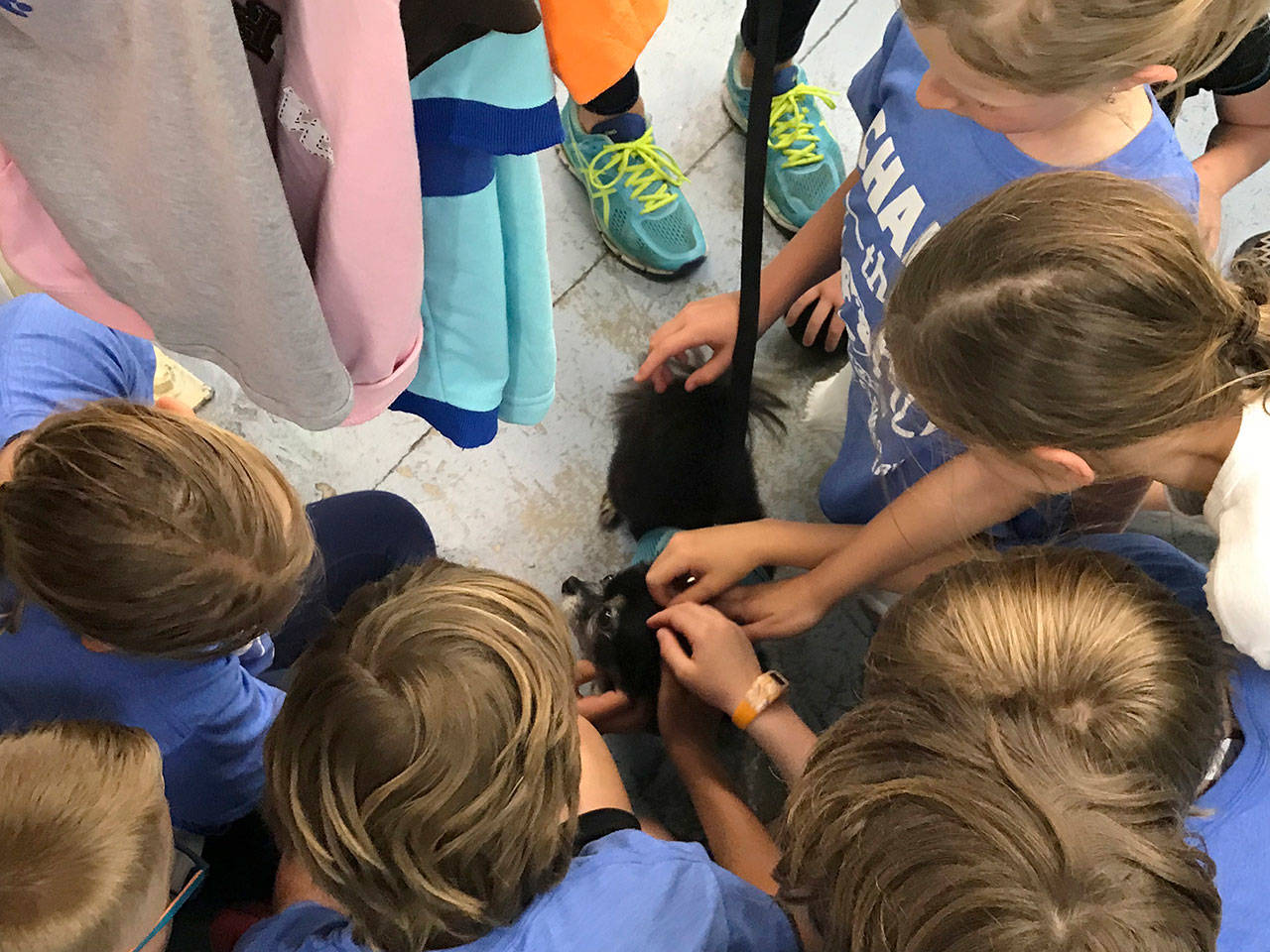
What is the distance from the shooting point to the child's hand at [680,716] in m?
1.06

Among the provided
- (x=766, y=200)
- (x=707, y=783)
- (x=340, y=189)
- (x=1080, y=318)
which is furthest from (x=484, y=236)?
(x=766, y=200)

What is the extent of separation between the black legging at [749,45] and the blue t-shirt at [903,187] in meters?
0.32

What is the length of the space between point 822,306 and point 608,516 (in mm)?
444

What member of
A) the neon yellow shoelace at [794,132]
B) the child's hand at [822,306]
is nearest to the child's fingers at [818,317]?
the child's hand at [822,306]

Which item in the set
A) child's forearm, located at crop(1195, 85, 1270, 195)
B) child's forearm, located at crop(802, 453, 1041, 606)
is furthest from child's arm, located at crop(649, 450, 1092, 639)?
child's forearm, located at crop(1195, 85, 1270, 195)

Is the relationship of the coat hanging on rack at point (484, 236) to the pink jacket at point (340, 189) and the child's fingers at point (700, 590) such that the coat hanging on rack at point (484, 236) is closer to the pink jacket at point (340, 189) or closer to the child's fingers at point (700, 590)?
the pink jacket at point (340, 189)

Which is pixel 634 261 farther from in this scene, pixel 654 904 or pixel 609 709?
pixel 654 904

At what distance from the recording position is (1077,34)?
1.93 ft

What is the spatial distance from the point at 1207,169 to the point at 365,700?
45.6 inches

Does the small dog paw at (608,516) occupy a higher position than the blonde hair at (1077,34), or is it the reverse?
the blonde hair at (1077,34)

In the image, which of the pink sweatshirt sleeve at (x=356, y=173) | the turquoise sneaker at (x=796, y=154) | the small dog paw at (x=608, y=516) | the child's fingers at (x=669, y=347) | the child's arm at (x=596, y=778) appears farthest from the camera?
the turquoise sneaker at (x=796, y=154)

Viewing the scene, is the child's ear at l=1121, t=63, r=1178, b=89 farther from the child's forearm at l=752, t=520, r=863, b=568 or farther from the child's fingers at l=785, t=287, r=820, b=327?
the child's fingers at l=785, t=287, r=820, b=327

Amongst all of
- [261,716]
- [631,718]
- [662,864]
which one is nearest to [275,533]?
[261,716]

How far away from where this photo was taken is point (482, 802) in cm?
63
